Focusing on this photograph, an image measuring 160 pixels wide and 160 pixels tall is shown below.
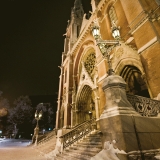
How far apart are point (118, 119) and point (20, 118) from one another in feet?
112

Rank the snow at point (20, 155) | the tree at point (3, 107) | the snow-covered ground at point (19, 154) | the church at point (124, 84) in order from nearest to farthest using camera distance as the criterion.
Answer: the church at point (124, 84) < the snow at point (20, 155) < the snow-covered ground at point (19, 154) < the tree at point (3, 107)

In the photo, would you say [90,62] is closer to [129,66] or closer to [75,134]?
[129,66]

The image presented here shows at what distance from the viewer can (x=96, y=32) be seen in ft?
18.4

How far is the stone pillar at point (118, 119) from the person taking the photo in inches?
104

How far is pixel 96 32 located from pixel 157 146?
497 centimetres

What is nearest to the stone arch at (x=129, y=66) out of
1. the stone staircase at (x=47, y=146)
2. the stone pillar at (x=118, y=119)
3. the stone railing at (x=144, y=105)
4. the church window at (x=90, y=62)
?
the stone railing at (x=144, y=105)

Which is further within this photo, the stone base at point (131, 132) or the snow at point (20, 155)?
the snow at point (20, 155)

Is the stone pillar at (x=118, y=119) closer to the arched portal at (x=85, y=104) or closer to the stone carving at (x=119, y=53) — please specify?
the stone carving at (x=119, y=53)

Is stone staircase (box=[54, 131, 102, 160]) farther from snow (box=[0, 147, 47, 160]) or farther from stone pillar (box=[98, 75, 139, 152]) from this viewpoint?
stone pillar (box=[98, 75, 139, 152])

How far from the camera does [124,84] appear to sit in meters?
3.50

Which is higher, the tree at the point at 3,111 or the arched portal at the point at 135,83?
the tree at the point at 3,111

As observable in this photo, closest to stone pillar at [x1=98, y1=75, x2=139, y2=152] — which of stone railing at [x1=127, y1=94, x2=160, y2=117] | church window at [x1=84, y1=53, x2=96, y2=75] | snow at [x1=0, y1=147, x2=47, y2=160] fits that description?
stone railing at [x1=127, y1=94, x2=160, y2=117]

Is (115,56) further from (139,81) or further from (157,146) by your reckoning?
(157,146)

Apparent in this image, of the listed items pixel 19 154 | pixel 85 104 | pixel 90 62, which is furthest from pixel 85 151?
pixel 90 62
